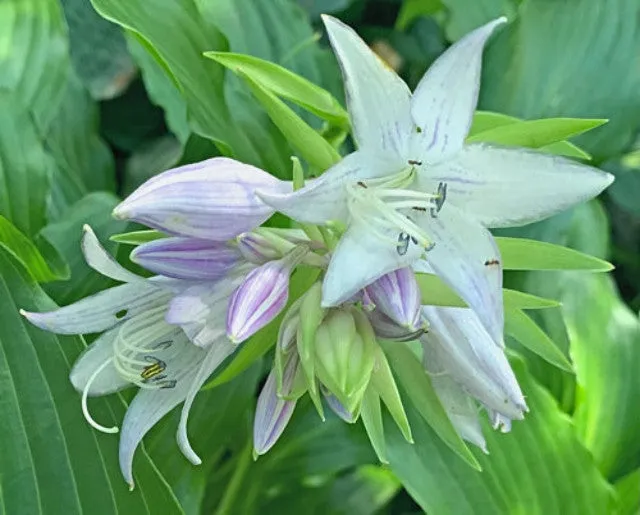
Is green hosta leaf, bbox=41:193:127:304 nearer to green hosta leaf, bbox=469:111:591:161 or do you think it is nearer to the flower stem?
the flower stem

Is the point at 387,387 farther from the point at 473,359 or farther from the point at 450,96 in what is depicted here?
the point at 450,96

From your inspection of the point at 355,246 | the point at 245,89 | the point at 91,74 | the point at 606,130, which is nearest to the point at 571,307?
the point at 606,130

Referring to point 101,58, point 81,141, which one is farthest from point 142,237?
point 101,58

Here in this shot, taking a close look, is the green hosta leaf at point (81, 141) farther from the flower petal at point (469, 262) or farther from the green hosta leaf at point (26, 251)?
the flower petal at point (469, 262)

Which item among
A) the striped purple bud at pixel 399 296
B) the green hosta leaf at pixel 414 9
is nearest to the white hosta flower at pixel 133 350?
the striped purple bud at pixel 399 296

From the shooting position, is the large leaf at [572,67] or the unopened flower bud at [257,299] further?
the large leaf at [572,67]

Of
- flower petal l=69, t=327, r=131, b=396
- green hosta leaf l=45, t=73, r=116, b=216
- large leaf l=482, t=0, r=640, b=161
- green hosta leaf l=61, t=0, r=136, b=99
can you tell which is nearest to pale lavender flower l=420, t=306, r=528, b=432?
flower petal l=69, t=327, r=131, b=396
